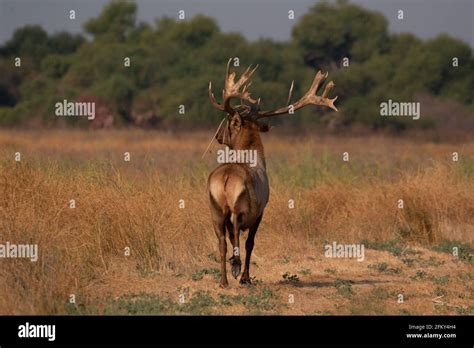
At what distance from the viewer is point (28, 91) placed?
1400 inches

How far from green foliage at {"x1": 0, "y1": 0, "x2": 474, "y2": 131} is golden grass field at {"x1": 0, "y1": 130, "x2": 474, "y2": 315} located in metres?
16.1

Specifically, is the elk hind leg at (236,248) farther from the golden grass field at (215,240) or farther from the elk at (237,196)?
the golden grass field at (215,240)

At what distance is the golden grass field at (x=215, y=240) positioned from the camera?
9367 millimetres

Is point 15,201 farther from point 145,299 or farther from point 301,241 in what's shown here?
point 301,241

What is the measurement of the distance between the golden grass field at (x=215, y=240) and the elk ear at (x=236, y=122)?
5.15ft

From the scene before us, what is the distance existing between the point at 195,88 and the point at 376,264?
24.3 metres

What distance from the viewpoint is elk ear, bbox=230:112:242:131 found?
10.6 metres

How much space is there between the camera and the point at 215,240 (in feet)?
40.2
